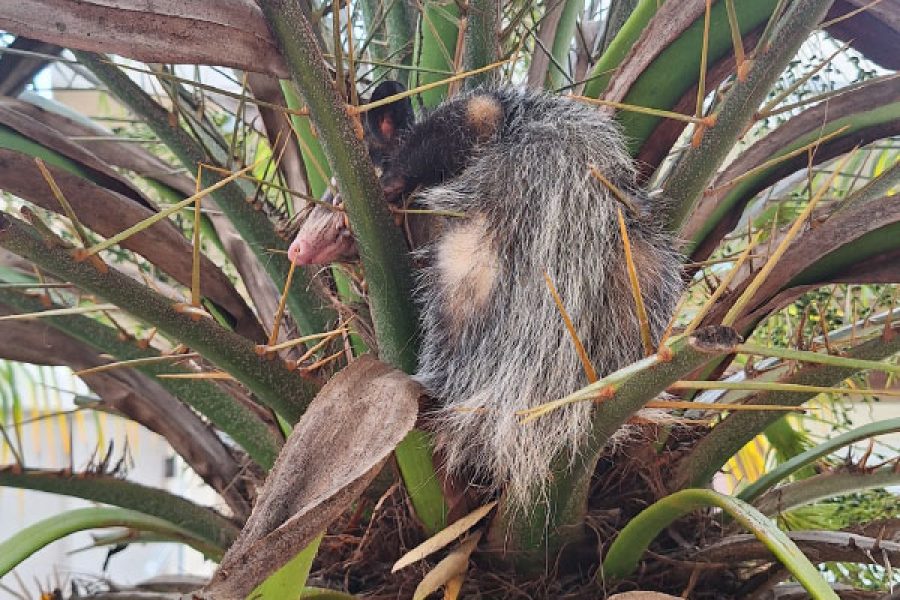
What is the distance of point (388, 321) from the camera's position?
678 mm

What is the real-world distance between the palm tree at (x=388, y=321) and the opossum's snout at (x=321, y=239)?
2cm

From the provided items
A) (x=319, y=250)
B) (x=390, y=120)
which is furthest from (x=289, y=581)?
(x=390, y=120)

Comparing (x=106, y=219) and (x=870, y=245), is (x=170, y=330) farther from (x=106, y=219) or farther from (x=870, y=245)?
(x=870, y=245)

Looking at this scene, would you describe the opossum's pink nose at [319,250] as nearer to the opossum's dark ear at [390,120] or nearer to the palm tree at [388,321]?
the palm tree at [388,321]

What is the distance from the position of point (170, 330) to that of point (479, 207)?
33cm

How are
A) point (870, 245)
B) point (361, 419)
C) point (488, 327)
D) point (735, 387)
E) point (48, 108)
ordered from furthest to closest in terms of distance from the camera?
point (48, 108), point (488, 327), point (870, 245), point (361, 419), point (735, 387)

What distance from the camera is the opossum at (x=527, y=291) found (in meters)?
0.66

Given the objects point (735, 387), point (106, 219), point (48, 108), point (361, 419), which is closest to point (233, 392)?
point (106, 219)

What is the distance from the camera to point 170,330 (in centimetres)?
54

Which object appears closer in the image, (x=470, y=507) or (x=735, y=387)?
(x=735, y=387)

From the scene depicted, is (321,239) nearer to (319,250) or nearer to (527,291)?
(319,250)

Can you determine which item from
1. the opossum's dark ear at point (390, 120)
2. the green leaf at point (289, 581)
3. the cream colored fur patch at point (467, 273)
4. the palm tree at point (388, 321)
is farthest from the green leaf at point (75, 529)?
the opossum's dark ear at point (390, 120)

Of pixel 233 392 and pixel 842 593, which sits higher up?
pixel 233 392

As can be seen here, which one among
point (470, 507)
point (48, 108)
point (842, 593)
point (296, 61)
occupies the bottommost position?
point (842, 593)
